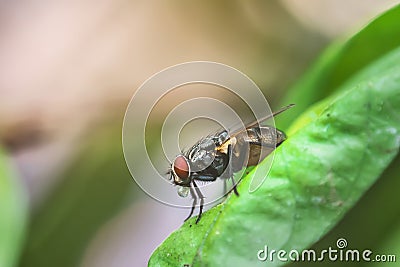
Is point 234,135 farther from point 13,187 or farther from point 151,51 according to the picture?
point 151,51

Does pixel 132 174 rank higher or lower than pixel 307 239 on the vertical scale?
lower

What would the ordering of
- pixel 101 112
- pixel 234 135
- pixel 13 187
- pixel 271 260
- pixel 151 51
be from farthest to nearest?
pixel 151 51
pixel 101 112
pixel 13 187
pixel 234 135
pixel 271 260

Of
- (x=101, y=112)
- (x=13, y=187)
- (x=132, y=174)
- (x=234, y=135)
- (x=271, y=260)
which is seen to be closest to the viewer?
(x=271, y=260)

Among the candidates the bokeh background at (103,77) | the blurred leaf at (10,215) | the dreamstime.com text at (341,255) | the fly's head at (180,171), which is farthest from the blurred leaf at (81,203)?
the dreamstime.com text at (341,255)

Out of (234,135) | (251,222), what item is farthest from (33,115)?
(251,222)

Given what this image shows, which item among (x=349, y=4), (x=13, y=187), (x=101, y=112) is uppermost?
(x=13, y=187)

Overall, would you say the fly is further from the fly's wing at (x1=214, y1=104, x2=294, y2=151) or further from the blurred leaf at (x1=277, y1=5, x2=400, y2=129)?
the blurred leaf at (x1=277, y1=5, x2=400, y2=129)

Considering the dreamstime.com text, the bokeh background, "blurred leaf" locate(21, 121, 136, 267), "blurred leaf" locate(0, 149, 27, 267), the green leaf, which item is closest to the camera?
the green leaf

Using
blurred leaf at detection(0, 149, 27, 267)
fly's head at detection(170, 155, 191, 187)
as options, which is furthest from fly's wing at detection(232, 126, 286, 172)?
blurred leaf at detection(0, 149, 27, 267)
